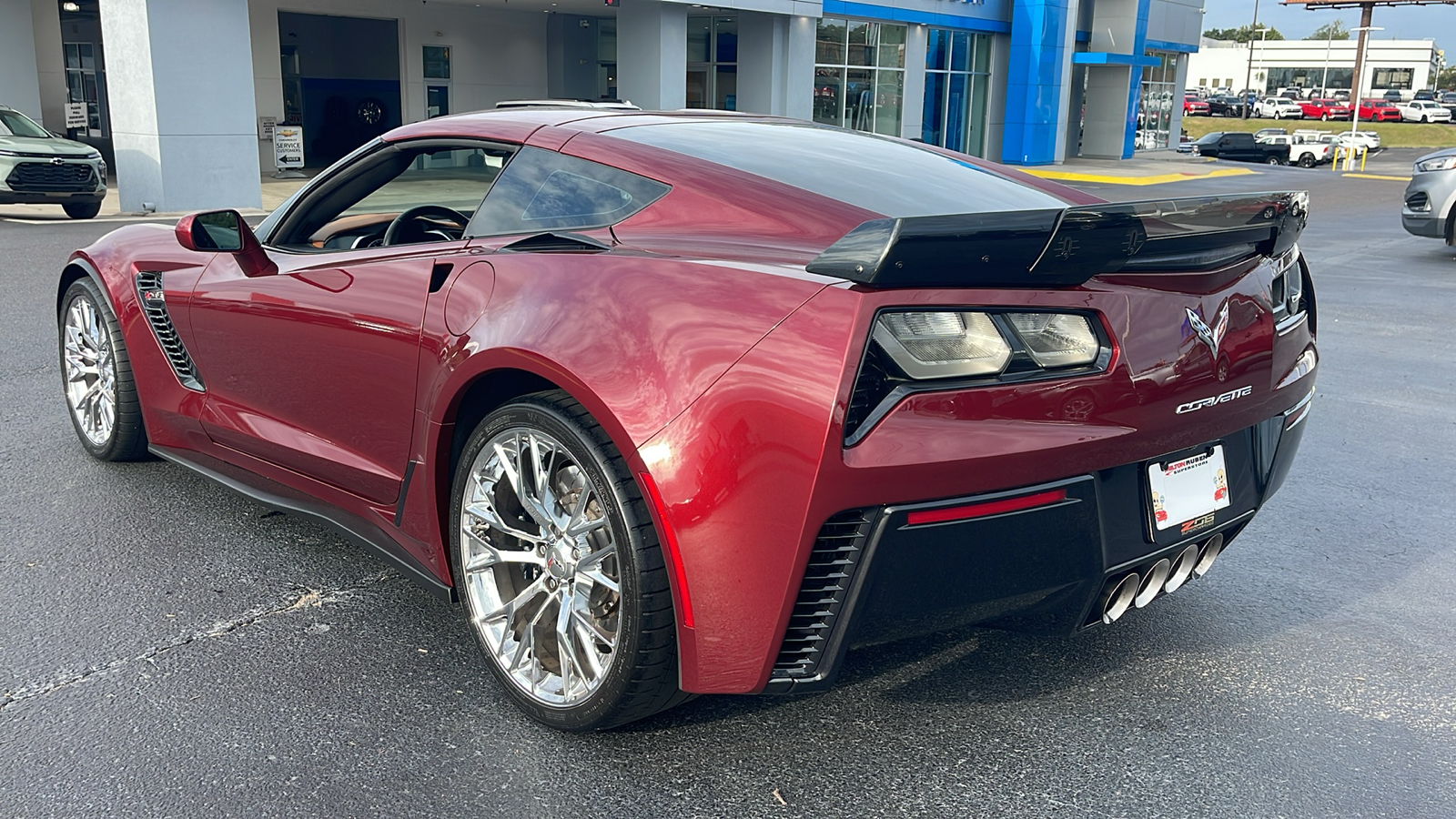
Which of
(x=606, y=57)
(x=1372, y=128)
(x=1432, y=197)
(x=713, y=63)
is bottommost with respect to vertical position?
(x=1432, y=197)

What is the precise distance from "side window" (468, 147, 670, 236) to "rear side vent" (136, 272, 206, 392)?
4.87 ft

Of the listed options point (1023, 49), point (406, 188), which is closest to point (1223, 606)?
point (406, 188)

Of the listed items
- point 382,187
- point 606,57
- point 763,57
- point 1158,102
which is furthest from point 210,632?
point 1158,102

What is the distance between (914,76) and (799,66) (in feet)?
17.8

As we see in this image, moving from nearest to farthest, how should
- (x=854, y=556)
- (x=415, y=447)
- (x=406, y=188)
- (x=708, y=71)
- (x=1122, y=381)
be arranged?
(x=854, y=556) → (x=1122, y=381) → (x=415, y=447) → (x=406, y=188) → (x=708, y=71)

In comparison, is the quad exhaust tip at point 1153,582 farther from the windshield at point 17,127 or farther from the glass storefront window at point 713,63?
the glass storefront window at point 713,63

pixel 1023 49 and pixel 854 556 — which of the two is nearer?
pixel 854 556

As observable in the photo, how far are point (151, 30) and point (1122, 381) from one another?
17.5 m

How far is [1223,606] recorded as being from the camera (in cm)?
366

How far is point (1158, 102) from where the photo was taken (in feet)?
147

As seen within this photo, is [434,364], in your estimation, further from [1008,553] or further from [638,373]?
[1008,553]

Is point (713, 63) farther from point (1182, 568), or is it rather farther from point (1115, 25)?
point (1182, 568)

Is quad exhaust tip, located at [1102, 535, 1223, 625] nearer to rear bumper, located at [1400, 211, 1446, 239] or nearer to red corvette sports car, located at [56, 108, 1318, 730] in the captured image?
red corvette sports car, located at [56, 108, 1318, 730]

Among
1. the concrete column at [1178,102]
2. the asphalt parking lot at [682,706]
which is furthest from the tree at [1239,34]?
the asphalt parking lot at [682,706]
